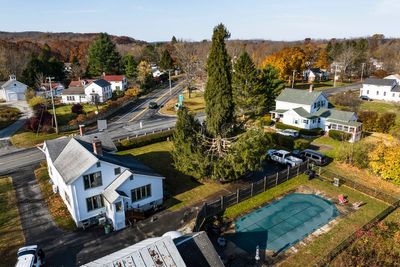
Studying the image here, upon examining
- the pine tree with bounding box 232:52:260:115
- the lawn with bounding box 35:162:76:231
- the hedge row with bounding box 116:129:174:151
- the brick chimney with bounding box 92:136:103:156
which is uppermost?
the pine tree with bounding box 232:52:260:115

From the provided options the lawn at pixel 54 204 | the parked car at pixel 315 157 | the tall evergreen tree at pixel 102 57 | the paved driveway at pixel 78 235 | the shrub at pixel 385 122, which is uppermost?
the tall evergreen tree at pixel 102 57

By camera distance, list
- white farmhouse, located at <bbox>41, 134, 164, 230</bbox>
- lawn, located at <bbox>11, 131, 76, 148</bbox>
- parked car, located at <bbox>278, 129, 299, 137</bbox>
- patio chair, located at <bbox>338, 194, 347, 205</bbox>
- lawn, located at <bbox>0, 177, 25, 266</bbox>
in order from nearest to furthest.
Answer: lawn, located at <bbox>0, 177, 25, 266</bbox> < white farmhouse, located at <bbox>41, 134, 164, 230</bbox> < patio chair, located at <bbox>338, 194, 347, 205</bbox> < lawn, located at <bbox>11, 131, 76, 148</bbox> < parked car, located at <bbox>278, 129, 299, 137</bbox>

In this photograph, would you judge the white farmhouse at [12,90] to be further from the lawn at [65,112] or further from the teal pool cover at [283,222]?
the teal pool cover at [283,222]

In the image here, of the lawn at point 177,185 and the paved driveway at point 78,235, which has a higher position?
the lawn at point 177,185

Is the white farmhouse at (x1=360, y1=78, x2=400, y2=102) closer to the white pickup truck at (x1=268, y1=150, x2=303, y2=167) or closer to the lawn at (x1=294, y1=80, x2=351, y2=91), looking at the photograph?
the lawn at (x1=294, y1=80, x2=351, y2=91)

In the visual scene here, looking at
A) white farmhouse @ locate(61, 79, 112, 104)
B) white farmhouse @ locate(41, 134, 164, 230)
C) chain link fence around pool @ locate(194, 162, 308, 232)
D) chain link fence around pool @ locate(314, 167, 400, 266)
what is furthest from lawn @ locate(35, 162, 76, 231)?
white farmhouse @ locate(61, 79, 112, 104)

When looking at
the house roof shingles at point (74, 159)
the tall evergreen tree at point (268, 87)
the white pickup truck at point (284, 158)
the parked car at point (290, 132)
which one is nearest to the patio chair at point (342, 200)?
the white pickup truck at point (284, 158)

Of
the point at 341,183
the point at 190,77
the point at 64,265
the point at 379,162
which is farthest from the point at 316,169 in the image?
the point at 190,77
